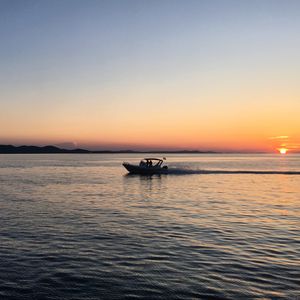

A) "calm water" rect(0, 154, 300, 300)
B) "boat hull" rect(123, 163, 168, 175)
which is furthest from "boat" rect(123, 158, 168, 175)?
"calm water" rect(0, 154, 300, 300)

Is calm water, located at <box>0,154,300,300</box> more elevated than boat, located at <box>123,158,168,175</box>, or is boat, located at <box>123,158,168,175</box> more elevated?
boat, located at <box>123,158,168,175</box>

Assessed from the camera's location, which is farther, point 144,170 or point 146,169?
point 144,170

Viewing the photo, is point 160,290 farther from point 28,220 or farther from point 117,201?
point 117,201

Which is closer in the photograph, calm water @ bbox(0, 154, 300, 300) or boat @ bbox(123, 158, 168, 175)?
calm water @ bbox(0, 154, 300, 300)

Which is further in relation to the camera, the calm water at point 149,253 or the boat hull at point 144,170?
the boat hull at point 144,170

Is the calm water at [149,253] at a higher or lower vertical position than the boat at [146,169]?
lower

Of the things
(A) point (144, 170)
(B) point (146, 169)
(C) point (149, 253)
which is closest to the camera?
(C) point (149, 253)

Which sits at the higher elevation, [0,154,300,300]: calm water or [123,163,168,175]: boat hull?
[123,163,168,175]: boat hull

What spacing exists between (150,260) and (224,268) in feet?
10.4

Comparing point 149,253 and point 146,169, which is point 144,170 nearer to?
point 146,169

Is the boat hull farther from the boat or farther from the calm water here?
the calm water

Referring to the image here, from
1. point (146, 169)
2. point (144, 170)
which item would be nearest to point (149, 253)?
point (146, 169)

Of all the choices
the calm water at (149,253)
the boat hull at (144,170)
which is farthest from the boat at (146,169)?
the calm water at (149,253)

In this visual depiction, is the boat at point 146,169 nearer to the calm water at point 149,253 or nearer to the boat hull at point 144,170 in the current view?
the boat hull at point 144,170
